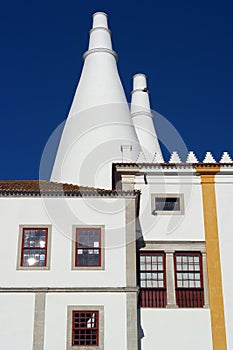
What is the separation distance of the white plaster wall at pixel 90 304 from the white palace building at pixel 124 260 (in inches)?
1.5

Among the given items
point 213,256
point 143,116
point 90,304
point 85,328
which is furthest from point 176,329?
point 143,116

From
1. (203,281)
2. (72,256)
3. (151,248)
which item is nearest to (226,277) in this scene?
(203,281)

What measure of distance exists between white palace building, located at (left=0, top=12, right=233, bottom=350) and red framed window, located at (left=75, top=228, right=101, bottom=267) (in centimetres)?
4

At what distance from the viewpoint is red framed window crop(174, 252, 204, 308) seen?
28750 mm

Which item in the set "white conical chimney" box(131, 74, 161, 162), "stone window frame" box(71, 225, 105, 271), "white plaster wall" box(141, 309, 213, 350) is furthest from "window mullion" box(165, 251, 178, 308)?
"white conical chimney" box(131, 74, 161, 162)

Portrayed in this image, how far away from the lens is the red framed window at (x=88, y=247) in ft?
83.5

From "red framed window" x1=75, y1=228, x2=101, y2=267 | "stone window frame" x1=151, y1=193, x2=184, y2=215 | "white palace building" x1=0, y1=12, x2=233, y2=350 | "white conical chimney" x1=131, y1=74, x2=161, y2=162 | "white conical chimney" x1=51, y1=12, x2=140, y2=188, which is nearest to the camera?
"white palace building" x1=0, y1=12, x2=233, y2=350

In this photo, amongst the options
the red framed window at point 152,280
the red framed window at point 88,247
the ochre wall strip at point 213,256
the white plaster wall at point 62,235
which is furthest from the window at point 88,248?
the ochre wall strip at point 213,256

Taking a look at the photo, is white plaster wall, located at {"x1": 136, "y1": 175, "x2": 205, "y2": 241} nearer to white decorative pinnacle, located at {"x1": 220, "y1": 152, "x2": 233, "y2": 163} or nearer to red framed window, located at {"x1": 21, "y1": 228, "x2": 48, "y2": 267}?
white decorative pinnacle, located at {"x1": 220, "y1": 152, "x2": 233, "y2": 163}

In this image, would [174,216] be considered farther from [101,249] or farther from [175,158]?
[101,249]

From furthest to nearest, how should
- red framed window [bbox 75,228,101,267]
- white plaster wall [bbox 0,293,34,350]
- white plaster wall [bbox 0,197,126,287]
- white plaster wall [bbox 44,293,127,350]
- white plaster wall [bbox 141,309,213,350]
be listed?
white plaster wall [bbox 141,309,213,350] → red framed window [bbox 75,228,101,267] → white plaster wall [bbox 0,197,126,287] → white plaster wall [bbox 44,293,127,350] → white plaster wall [bbox 0,293,34,350]

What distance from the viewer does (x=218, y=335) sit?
28.0m

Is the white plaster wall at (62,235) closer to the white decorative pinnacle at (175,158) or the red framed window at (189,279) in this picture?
the red framed window at (189,279)

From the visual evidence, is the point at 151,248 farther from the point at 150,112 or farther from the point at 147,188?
the point at 150,112
